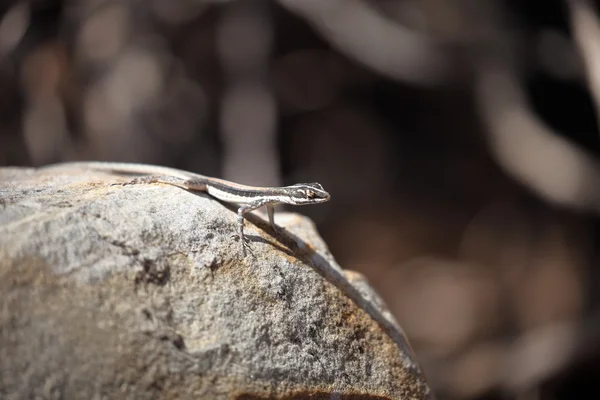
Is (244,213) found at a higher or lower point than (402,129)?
lower

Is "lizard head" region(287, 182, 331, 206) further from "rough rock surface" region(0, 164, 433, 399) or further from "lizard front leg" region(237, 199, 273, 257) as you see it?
"rough rock surface" region(0, 164, 433, 399)

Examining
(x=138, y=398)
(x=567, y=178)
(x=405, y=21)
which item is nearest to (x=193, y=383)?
(x=138, y=398)

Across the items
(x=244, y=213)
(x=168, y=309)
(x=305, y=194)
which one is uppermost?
(x=305, y=194)

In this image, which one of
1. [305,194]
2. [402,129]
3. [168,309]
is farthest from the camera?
[402,129]

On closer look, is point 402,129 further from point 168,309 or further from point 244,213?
point 168,309

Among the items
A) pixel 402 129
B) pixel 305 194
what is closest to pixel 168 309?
pixel 305 194

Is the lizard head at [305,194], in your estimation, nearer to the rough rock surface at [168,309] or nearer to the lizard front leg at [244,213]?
the lizard front leg at [244,213]

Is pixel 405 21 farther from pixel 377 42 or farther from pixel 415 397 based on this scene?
pixel 415 397
